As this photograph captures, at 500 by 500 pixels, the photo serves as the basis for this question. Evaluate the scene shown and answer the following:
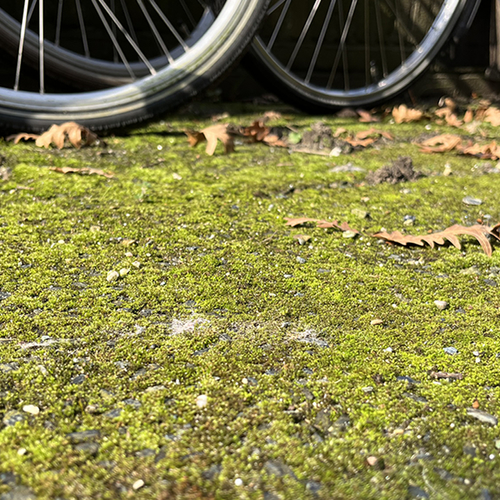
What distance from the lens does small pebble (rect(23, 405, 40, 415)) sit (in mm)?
1008

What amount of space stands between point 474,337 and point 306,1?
11.2ft

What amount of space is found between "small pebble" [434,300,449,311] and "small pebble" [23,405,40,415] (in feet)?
3.42

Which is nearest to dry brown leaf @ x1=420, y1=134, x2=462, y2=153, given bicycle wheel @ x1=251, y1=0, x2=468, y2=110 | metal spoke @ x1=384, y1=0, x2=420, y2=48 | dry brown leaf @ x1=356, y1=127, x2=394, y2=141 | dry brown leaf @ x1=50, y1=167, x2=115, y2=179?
dry brown leaf @ x1=356, y1=127, x2=394, y2=141

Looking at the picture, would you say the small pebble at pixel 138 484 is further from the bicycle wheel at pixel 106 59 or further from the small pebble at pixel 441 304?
the bicycle wheel at pixel 106 59

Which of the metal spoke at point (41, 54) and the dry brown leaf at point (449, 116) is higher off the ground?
the metal spoke at point (41, 54)

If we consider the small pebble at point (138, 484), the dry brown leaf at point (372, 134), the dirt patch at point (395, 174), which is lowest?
the small pebble at point (138, 484)

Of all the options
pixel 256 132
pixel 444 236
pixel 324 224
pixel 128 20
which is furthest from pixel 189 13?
pixel 444 236

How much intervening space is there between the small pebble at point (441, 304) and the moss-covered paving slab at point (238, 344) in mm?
15

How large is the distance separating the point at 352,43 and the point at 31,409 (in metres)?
4.00

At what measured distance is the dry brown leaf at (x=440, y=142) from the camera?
116 inches

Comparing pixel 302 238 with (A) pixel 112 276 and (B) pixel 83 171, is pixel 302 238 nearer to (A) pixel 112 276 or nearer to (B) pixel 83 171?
(A) pixel 112 276

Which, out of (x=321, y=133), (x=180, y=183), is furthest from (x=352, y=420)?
(x=321, y=133)

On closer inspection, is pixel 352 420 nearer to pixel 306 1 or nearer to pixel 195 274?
pixel 195 274

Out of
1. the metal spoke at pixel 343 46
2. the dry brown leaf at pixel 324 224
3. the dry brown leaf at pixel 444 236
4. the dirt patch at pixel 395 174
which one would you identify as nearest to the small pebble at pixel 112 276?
the dry brown leaf at pixel 324 224
